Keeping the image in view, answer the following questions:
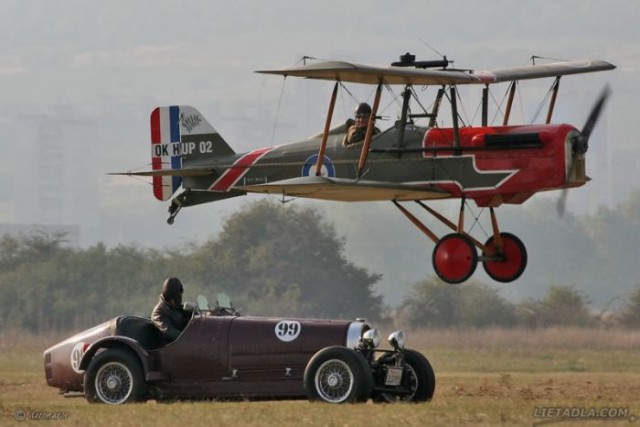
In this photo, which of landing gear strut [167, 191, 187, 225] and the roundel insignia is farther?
landing gear strut [167, 191, 187, 225]

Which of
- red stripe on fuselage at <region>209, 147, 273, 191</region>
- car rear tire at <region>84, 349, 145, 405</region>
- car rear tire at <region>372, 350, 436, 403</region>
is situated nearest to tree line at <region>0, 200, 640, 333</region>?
red stripe on fuselage at <region>209, 147, 273, 191</region>

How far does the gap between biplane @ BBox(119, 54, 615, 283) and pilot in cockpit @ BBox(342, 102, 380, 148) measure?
4.4 inches

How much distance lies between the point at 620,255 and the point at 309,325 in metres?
41.3

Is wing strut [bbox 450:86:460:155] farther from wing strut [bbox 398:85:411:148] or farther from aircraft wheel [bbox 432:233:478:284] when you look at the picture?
aircraft wheel [bbox 432:233:478:284]

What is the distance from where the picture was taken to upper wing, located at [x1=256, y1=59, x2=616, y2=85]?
1819cm

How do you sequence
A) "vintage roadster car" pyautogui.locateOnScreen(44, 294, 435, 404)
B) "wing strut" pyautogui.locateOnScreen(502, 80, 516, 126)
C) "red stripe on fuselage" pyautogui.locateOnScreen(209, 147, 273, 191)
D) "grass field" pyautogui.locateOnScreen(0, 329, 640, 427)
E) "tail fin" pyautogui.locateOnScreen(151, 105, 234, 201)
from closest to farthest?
"grass field" pyautogui.locateOnScreen(0, 329, 640, 427)
"vintage roadster car" pyautogui.locateOnScreen(44, 294, 435, 404)
"wing strut" pyautogui.locateOnScreen(502, 80, 516, 126)
"red stripe on fuselage" pyautogui.locateOnScreen(209, 147, 273, 191)
"tail fin" pyautogui.locateOnScreen(151, 105, 234, 201)

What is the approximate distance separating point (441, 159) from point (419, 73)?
130 cm

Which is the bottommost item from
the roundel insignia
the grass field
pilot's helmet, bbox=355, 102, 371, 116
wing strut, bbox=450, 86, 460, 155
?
the grass field

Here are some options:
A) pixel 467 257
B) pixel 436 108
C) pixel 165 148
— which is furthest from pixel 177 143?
pixel 467 257

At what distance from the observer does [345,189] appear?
63.0 feet

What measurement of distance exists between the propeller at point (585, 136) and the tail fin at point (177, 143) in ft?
18.2

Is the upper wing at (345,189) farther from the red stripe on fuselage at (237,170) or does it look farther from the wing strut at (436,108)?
the red stripe on fuselage at (237,170)

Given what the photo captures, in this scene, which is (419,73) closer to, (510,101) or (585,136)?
(585,136)

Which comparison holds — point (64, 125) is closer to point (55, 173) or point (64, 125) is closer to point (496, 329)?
point (55, 173)
